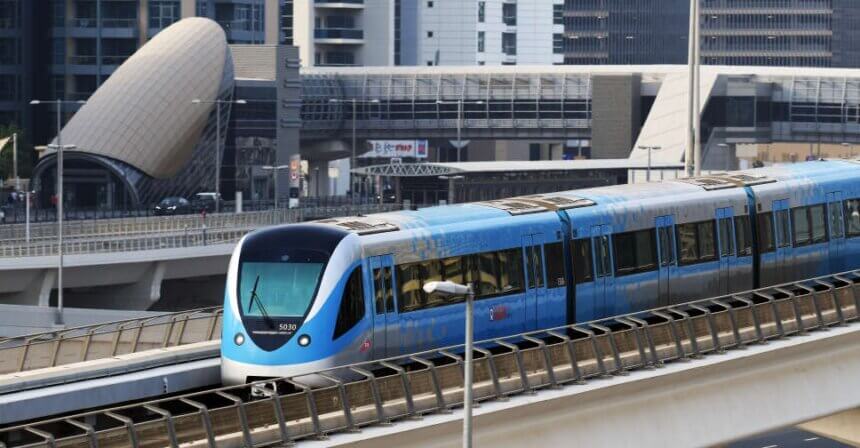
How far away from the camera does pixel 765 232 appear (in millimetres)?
44969

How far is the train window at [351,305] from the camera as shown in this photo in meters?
33.5

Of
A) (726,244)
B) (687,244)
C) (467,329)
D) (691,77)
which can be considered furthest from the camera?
(691,77)

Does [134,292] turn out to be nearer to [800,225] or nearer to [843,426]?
[800,225]

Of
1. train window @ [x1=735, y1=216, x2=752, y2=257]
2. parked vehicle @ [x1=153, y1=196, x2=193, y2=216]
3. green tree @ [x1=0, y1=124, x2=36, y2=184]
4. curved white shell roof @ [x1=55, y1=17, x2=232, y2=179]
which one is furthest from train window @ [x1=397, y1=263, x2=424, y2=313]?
green tree @ [x1=0, y1=124, x2=36, y2=184]

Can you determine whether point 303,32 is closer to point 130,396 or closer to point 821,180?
point 821,180

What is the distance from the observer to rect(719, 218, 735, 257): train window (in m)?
43.8

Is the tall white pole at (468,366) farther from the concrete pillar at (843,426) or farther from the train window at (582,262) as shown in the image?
the concrete pillar at (843,426)

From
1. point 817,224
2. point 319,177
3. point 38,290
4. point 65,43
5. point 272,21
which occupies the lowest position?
point 38,290

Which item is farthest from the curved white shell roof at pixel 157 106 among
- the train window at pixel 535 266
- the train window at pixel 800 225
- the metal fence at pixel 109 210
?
the train window at pixel 535 266

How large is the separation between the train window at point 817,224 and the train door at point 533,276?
970 centimetres

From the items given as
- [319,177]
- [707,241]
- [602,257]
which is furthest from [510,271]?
[319,177]

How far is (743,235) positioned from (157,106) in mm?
102081

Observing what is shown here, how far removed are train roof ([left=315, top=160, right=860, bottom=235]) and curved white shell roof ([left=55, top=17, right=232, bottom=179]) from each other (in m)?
97.0

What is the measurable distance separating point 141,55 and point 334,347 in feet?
379
